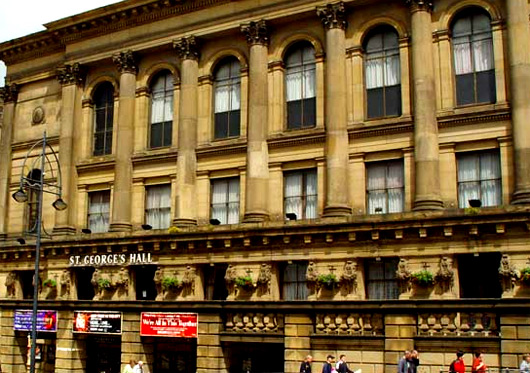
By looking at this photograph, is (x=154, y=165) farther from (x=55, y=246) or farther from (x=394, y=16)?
(x=394, y=16)

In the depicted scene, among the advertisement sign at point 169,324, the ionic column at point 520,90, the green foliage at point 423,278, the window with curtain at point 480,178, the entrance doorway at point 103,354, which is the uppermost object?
the ionic column at point 520,90

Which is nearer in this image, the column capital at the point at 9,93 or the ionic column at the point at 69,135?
the ionic column at the point at 69,135

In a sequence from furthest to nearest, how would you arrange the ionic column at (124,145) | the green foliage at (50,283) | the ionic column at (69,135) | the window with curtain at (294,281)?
the ionic column at (69,135), the green foliage at (50,283), the ionic column at (124,145), the window with curtain at (294,281)

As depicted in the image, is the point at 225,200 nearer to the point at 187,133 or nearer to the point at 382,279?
the point at 187,133

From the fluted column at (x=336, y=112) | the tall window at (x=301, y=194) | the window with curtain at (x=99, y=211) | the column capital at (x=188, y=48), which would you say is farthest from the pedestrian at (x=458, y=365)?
the window with curtain at (x=99, y=211)

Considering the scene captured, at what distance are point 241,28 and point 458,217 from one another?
1493cm

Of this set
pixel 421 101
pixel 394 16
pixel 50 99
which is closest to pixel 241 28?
pixel 394 16

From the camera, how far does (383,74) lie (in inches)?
1315

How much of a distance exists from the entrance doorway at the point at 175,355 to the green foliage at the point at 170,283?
263 cm

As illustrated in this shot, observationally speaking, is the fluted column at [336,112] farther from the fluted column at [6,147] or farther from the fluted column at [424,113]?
the fluted column at [6,147]

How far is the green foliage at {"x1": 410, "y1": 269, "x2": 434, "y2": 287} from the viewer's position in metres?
28.8

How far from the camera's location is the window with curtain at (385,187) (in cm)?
3198

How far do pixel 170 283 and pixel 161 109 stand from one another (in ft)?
33.1

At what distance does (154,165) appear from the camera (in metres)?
38.5
